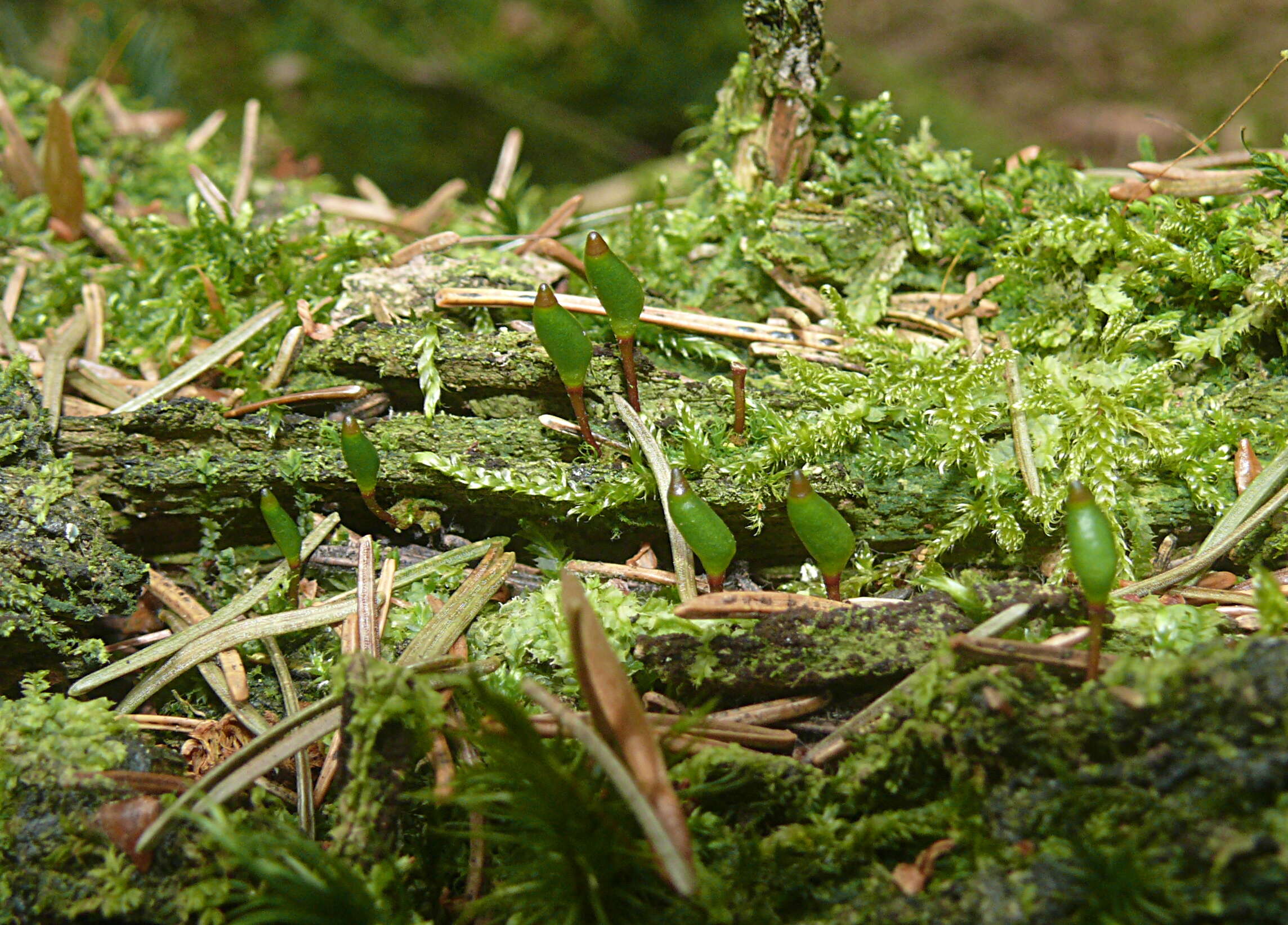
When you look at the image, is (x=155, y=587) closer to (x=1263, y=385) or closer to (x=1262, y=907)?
(x=1262, y=907)

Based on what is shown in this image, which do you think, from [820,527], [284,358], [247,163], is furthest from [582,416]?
[247,163]

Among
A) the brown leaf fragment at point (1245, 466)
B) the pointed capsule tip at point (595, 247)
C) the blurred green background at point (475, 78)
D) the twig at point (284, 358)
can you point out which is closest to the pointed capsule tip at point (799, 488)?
the pointed capsule tip at point (595, 247)

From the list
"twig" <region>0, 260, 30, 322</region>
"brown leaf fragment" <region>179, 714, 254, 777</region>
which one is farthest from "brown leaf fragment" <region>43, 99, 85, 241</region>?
"brown leaf fragment" <region>179, 714, 254, 777</region>

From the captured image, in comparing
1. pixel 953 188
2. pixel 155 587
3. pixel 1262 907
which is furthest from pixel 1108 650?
pixel 155 587

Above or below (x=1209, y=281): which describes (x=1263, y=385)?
below

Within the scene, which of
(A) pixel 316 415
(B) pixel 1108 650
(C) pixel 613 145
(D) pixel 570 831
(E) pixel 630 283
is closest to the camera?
(D) pixel 570 831

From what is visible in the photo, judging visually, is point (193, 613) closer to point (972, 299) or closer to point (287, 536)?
point (287, 536)
